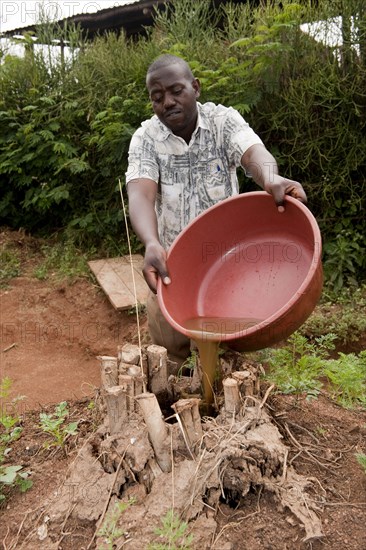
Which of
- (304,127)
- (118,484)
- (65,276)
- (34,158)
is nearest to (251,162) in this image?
(118,484)

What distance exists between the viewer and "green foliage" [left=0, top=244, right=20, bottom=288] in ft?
21.6

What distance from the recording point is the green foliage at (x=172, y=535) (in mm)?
1908

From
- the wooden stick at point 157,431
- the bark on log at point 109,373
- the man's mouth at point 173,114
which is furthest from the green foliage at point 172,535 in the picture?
the man's mouth at point 173,114

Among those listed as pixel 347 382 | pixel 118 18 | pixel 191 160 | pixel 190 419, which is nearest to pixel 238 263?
pixel 191 160

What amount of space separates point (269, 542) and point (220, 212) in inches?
57.1

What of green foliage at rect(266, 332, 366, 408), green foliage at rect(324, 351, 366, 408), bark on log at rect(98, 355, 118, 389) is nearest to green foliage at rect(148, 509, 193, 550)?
bark on log at rect(98, 355, 118, 389)

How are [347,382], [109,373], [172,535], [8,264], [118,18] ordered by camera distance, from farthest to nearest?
1. [118,18]
2. [8,264]
3. [347,382]
4. [109,373]
5. [172,535]

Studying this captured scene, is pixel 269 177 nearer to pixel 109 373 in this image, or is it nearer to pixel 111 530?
pixel 109 373

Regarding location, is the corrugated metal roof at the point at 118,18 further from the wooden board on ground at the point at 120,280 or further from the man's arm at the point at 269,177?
the man's arm at the point at 269,177

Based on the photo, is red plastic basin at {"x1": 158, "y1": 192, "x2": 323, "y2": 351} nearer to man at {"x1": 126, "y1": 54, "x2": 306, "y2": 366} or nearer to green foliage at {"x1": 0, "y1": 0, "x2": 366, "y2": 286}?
man at {"x1": 126, "y1": 54, "x2": 306, "y2": 366}

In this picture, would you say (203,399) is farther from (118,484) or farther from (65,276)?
(65,276)

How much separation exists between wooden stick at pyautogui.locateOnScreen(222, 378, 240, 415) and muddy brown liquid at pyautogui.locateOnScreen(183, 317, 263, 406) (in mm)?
149

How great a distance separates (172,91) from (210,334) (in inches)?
48.2

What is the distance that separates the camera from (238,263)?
297cm
